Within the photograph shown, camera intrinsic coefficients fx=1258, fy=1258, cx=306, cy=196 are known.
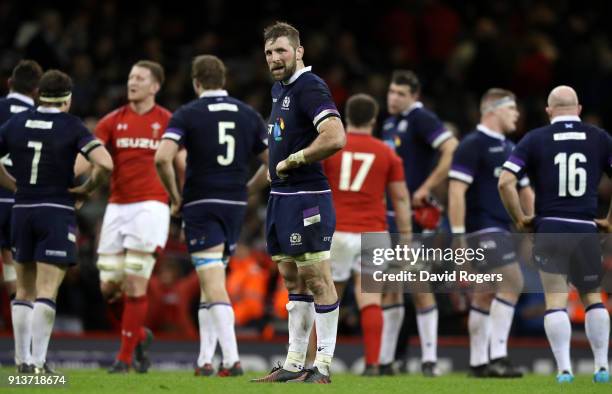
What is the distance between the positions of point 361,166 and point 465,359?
4827mm

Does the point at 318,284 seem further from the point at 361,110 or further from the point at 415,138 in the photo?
the point at 415,138

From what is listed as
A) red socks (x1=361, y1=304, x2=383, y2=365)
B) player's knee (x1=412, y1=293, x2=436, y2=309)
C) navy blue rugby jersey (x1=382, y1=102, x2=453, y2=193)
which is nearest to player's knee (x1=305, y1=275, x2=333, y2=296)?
red socks (x1=361, y1=304, x2=383, y2=365)

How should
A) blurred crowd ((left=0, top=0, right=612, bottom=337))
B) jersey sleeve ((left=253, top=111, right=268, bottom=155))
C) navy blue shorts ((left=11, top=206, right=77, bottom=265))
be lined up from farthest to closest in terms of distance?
blurred crowd ((left=0, top=0, right=612, bottom=337))
jersey sleeve ((left=253, top=111, right=268, bottom=155))
navy blue shorts ((left=11, top=206, right=77, bottom=265))

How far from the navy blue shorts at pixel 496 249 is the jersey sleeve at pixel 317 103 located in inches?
154

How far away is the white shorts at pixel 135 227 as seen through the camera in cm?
1231

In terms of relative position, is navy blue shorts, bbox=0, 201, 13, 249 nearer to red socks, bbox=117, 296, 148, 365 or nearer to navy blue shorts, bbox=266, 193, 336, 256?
red socks, bbox=117, 296, 148, 365

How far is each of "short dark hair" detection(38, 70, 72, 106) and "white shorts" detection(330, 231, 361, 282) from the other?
3180 millimetres

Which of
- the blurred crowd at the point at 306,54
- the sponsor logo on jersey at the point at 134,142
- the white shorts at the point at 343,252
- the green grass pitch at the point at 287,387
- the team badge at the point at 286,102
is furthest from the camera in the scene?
the blurred crowd at the point at 306,54

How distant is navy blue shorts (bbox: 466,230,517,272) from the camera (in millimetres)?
12773

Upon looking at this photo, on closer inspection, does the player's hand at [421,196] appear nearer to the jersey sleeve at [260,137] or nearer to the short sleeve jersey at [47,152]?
the jersey sleeve at [260,137]

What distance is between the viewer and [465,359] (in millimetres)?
16484

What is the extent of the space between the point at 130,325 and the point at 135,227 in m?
0.96

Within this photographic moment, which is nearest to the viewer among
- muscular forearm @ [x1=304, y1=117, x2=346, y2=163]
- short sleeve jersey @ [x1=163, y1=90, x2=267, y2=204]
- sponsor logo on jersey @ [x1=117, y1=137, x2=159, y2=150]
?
muscular forearm @ [x1=304, y1=117, x2=346, y2=163]

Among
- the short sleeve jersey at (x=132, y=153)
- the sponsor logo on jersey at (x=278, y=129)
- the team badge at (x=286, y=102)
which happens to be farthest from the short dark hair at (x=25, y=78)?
the team badge at (x=286, y=102)
